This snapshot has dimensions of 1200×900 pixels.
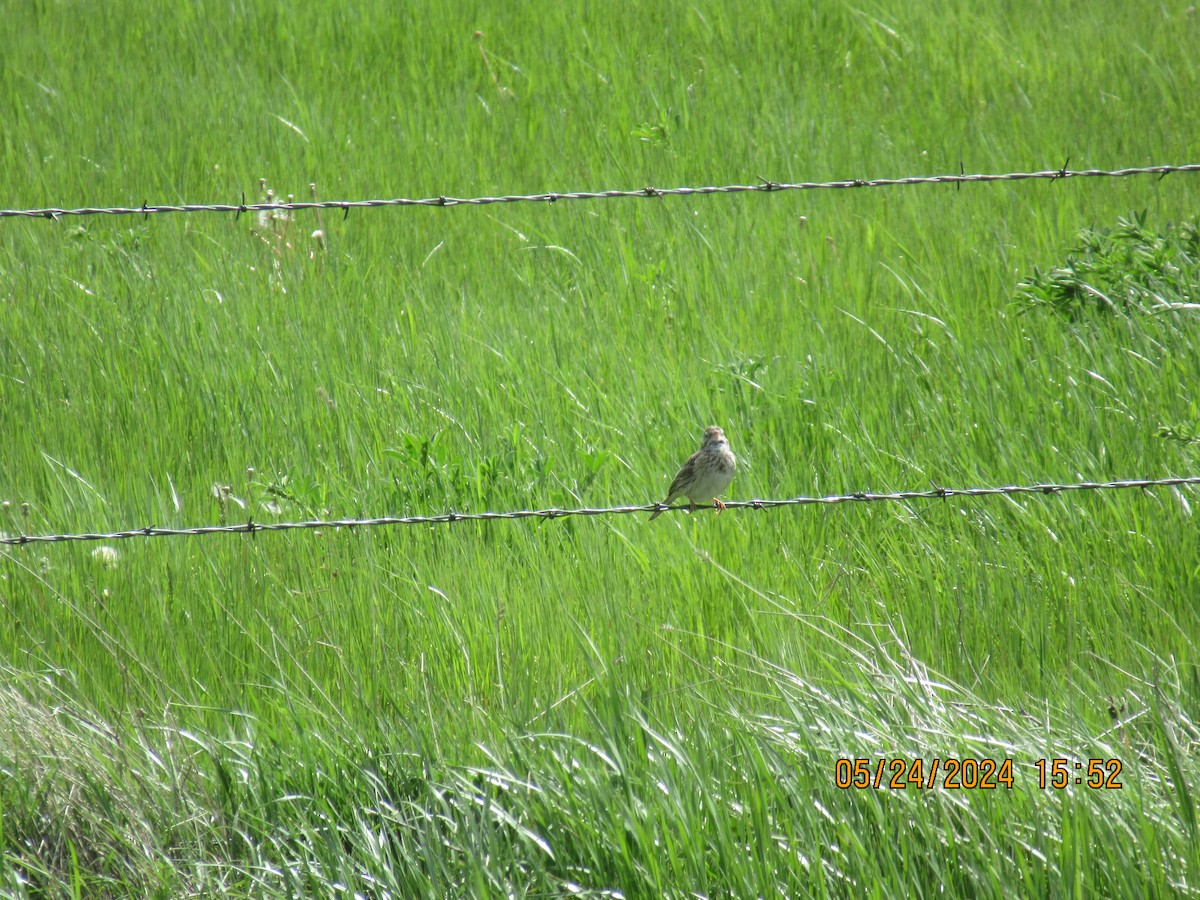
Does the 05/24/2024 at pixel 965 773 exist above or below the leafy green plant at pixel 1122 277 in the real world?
below

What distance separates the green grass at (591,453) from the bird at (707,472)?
7.7 inches

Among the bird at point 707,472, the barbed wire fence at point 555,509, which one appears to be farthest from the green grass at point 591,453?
the barbed wire fence at point 555,509

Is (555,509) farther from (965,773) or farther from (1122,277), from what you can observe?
(1122,277)

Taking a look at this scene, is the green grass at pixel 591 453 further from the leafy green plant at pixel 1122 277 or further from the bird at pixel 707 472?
the bird at pixel 707 472

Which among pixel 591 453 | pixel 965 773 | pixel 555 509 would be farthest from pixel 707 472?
pixel 965 773

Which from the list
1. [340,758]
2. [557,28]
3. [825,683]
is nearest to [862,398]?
[825,683]

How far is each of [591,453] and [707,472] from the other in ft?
1.83

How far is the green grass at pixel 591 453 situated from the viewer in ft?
10.1

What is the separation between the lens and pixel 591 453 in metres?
4.98

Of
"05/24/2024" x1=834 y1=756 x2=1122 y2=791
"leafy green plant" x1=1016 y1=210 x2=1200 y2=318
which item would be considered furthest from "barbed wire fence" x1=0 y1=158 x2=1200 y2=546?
"leafy green plant" x1=1016 y1=210 x2=1200 y2=318

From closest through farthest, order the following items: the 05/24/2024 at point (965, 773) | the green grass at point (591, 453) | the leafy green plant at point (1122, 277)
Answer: the 05/24/2024 at point (965, 773), the green grass at point (591, 453), the leafy green plant at point (1122, 277)

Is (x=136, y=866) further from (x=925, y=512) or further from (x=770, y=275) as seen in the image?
(x=770, y=275)

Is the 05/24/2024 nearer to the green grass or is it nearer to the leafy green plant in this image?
the green grass

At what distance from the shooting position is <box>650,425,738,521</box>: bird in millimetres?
4656
